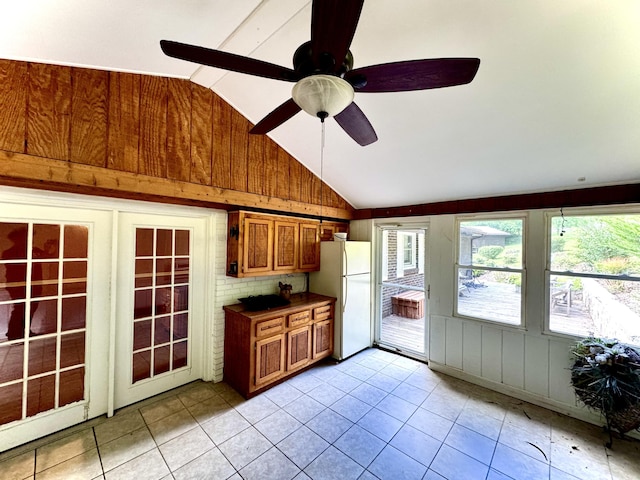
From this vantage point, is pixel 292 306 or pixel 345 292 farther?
pixel 345 292

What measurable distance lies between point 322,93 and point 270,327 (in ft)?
8.41

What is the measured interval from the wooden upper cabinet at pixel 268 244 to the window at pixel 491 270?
2076mm

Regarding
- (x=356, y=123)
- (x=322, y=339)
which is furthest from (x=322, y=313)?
(x=356, y=123)

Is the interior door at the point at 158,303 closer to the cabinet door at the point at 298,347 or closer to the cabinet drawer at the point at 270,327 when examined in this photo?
the cabinet drawer at the point at 270,327

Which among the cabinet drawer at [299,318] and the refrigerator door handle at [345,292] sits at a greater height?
the refrigerator door handle at [345,292]

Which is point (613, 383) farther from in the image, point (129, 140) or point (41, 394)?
point (41, 394)

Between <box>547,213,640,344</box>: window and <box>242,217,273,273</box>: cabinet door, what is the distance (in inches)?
127

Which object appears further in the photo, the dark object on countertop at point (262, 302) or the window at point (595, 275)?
the dark object on countertop at point (262, 302)

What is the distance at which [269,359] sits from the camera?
298 centimetres

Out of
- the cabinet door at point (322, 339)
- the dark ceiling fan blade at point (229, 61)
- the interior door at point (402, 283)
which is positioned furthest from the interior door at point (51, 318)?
the interior door at point (402, 283)

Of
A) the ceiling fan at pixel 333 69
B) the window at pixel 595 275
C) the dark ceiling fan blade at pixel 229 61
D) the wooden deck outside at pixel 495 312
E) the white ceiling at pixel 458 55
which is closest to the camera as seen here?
the ceiling fan at pixel 333 69

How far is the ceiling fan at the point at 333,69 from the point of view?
38.5 inches

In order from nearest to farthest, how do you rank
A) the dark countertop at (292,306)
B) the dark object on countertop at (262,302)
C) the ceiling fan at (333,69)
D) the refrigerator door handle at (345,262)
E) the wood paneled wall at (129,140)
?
the ceiling fan at (333,69) < the wood paneled wall at (129,140) < the dark countertop at (292,306) < the dark object on countertop at (262,302) < the refrigerator door handle at (345,262)

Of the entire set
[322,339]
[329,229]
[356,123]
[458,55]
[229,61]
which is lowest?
[322,339]
